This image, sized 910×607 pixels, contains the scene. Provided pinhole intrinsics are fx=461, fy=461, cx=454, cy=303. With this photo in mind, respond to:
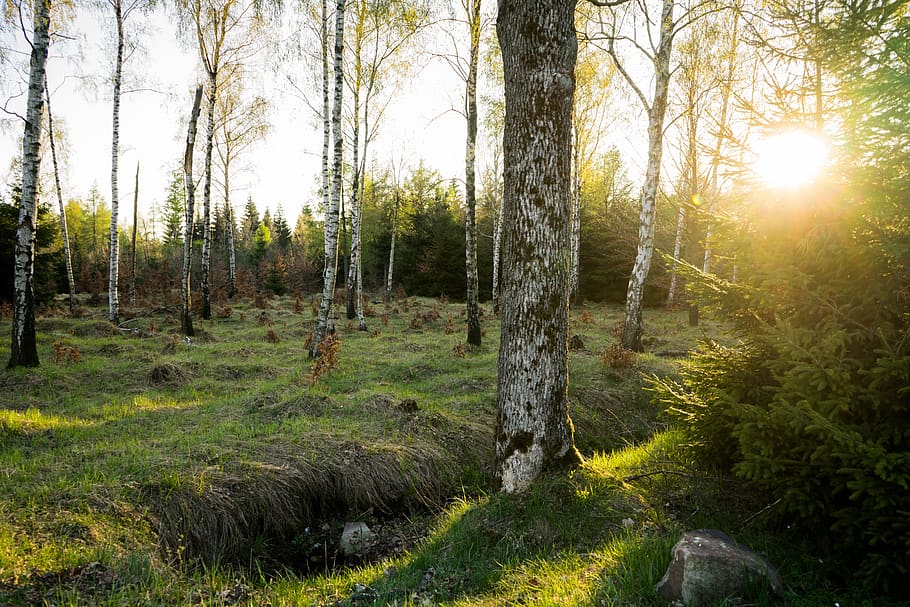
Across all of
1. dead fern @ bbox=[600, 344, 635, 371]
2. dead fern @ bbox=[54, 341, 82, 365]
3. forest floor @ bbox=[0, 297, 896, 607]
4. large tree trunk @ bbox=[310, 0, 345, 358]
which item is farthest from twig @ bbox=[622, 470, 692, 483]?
dead fern @ bbox=[54, 341, 82, 365]

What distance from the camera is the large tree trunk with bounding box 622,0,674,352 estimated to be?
31.2 feet

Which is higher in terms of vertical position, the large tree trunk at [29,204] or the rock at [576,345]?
the large tree trunk at [29,204]

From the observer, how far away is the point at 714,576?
8.63ft

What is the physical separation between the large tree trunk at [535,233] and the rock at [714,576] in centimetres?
149

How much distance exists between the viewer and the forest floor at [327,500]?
3113 mm

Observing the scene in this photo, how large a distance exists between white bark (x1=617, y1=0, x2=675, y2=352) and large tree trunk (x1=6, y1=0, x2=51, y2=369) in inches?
425

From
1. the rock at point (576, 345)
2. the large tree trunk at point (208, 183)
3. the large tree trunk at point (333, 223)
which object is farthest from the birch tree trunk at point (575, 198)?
the large tree trunk at point (208, 183)

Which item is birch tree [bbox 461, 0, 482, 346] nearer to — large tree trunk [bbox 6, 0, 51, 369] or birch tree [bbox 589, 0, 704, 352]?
birch tree [bbox 589, 0, 704, 352]

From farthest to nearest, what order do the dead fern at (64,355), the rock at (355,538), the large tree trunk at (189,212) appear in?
the large tree trunk at (189,212) < the dead fern at (64,355) < the rock at (355,538)

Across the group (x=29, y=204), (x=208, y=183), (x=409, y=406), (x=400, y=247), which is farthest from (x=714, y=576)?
(x=400, y=247)

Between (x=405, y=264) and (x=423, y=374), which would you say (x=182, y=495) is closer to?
(x=423, y=374)

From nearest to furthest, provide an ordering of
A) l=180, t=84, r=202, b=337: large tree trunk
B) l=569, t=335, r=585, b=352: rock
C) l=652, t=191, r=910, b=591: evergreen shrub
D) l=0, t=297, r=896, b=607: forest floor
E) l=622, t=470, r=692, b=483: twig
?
1. l=652, t=191, r=910, b=591: evergreen shrub
2. l=0, t=297, r=896, b=607: forest floor
3. l=622, t=470, r=692, b=483: twig
4. l=569, t=335, r=585, b=352: rock
5. l=180, t=84, r=202, b=337: large tree trunk

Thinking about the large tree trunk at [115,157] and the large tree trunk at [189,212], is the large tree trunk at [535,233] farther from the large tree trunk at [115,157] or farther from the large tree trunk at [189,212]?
the large tree trunk at [115,157]

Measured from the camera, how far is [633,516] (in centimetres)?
369
